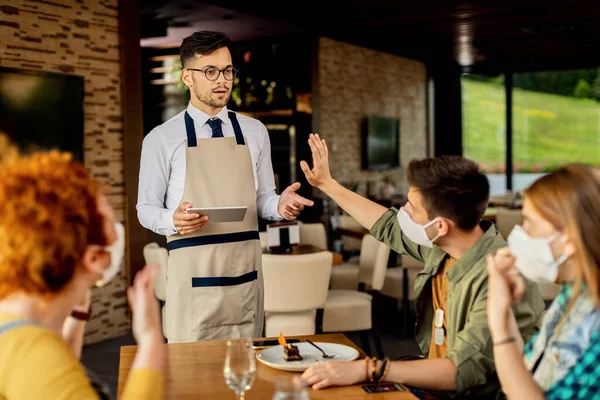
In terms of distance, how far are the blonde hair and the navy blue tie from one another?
1.65m

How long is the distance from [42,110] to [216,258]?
3.10 metres

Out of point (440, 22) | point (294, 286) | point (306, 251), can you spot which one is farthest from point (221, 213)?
point (440, 22)

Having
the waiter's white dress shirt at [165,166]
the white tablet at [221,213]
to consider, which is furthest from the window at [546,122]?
the white tablet at [221,213]

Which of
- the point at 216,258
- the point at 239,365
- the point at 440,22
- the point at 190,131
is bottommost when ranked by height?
the point at 239,365

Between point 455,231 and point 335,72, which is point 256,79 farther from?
Answer: point 455,231

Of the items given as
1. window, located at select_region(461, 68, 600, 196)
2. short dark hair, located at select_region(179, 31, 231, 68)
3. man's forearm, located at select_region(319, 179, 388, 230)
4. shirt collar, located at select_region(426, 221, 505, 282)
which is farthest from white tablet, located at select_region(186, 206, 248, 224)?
window, located at select_region(461, 68, 600, 196)

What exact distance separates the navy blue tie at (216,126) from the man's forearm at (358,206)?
1.76 ft

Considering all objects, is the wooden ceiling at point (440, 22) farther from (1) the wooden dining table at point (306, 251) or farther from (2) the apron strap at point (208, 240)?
(2) the apron strap at point (208, 240)

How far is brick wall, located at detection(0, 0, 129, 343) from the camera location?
5199 millimetres

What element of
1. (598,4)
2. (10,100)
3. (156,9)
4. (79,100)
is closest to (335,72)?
(156,9)

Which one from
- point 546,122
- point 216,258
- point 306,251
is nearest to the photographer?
point 216,258

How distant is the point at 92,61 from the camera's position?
5785 millimetres

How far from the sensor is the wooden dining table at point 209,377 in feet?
5.86

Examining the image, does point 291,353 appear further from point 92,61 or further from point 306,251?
point 92,61
